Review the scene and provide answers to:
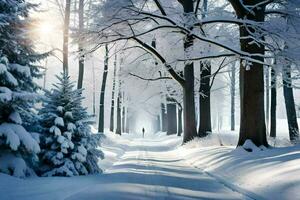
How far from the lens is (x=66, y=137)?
10.8 m

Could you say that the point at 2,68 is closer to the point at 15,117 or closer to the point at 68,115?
the point at 15,117

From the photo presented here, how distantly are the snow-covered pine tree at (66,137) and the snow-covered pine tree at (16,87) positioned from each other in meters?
0.66

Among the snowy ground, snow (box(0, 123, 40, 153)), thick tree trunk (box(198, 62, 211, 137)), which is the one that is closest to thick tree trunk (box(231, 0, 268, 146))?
the snowy ground

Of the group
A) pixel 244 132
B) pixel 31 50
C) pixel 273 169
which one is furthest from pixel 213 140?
pixel 31 50

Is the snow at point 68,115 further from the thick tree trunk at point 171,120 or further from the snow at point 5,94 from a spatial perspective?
the thick tree trunk at point 171,120

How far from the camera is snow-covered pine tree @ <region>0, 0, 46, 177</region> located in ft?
28.2

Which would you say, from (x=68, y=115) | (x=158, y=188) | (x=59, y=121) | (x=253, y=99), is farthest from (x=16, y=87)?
(x=253, y=99)

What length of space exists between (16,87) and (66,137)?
2142 millimetres

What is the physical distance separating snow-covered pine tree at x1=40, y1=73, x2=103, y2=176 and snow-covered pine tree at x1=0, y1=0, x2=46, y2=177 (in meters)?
0.66

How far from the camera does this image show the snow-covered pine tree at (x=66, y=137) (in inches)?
405

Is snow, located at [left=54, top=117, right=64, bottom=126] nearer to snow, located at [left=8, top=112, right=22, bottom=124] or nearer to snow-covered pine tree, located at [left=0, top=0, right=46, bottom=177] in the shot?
snow-covered pine tree, located at [left=0, top=0, right=46, bottom=177]

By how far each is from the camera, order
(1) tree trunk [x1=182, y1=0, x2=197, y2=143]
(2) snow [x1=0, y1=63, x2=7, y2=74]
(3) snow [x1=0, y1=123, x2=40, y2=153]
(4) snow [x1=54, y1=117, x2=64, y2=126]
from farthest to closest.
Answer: (1) tree trunk [x1=182, y1=0, x2=197, y2=143], (4) snow [x1=54, y1=117, x2=64, y2=126], (2) snow [x1=0, y1=63, x2=7, y2=74], (3) snow [x1=0, y1=123, x2=40, y2=153]

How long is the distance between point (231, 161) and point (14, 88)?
6.90 metres

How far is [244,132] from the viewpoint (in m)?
14.2
